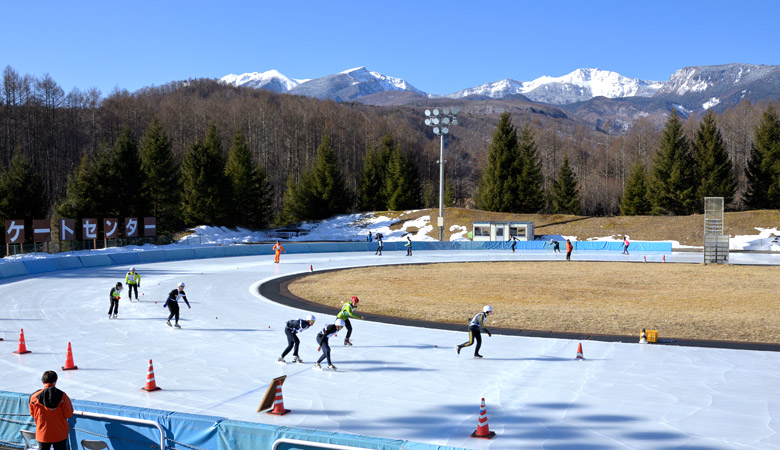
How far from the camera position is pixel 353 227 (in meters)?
77.7

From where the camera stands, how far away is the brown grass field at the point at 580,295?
1886cm

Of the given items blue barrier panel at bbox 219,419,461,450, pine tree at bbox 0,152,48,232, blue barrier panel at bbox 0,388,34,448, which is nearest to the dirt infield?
blue barrier panel at bbox 219,419,461,450

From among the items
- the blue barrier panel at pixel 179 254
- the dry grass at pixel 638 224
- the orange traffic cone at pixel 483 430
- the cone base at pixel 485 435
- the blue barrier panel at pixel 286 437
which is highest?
the dry grass at pixel 638 224

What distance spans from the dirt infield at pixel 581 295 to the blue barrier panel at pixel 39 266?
15253 mm

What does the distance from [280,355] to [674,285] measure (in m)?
22.1

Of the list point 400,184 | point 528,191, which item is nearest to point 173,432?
point 528,191

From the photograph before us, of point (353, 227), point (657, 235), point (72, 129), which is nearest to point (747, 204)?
point (657, 235)

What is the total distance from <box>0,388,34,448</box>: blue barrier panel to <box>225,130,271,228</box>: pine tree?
6770 centimetres

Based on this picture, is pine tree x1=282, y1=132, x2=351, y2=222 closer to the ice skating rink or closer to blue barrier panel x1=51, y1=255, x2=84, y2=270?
blue barrier panel x1=51, y1=255, x2=84, y2=270

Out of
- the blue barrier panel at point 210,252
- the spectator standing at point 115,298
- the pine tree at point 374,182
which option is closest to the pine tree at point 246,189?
the pine tree at point 374,182

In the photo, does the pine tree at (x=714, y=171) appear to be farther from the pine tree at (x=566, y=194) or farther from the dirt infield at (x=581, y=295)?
the dirt infield at (x=581, y=295)

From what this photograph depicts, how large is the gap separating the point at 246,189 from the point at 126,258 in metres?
36.0

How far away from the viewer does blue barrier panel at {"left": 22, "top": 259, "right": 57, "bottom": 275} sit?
3356 centimetres

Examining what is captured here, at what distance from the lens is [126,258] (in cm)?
4088
